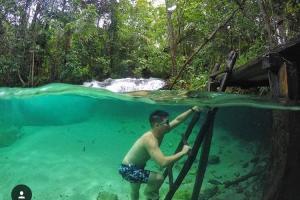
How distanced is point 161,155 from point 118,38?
2276cm

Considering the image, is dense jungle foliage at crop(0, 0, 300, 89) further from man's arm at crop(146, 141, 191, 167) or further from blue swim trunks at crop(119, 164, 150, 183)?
blue swim trunks at crop(119, 164, 150, 183)

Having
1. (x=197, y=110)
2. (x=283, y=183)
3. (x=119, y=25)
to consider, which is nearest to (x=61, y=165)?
(x=197, y=110)

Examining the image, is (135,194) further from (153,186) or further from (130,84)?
(130,84)

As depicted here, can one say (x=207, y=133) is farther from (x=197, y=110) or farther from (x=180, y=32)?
(x=180, y=32)

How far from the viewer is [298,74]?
24.1 ft

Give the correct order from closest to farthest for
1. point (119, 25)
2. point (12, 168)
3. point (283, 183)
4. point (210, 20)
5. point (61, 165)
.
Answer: point (283, 183) < point (61, 165) < point (12, 168) < point (210, 20) < point (119, 25)

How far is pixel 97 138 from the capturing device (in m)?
13.1

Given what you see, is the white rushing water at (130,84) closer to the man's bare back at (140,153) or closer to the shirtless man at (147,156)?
the shirtless man at (147,156)

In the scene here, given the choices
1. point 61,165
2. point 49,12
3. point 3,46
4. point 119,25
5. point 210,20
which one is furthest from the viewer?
point 119,25

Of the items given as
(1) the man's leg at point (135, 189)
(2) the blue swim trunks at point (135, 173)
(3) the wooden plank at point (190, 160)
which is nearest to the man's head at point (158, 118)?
(3) the wooden plank at point (190, 160)

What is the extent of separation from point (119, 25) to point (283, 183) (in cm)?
2349

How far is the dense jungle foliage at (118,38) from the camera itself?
18.0m

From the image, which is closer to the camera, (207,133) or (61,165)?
(207,133)

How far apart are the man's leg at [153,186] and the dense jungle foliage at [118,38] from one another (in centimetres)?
902
